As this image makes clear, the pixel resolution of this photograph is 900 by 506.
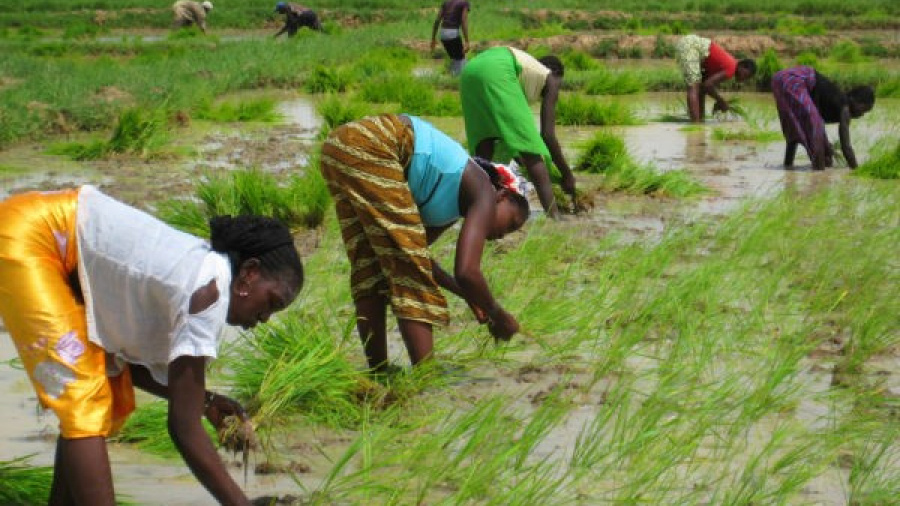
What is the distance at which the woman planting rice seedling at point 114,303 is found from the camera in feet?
7.49

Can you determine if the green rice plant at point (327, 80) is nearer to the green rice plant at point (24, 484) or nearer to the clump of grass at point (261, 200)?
the clump of grass at point (261, 200)

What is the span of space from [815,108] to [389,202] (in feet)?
18.5

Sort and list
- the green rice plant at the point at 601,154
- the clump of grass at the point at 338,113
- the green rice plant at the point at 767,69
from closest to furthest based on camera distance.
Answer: the green rice plant at the point at 601,154 → the clump of grass at the point at 338,113 → the green rice plant at the point at 767,69

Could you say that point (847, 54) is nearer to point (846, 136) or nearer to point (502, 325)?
point (846, 136)

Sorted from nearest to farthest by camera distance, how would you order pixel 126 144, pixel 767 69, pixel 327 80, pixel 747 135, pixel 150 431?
pixel 150 431 → pixel 126 144 → pixel 747 135 → pixel 327 80 → pixel 767 69

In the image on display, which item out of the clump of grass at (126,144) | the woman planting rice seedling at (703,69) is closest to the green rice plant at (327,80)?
the woman planting rice seedling at (703,69)

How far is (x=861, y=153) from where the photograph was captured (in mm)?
9336

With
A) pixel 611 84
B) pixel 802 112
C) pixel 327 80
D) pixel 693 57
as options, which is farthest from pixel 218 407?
pixel 327 80

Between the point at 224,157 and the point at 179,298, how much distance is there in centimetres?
642

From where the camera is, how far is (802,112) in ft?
27.5

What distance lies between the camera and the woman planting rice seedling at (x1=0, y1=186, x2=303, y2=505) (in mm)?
2283

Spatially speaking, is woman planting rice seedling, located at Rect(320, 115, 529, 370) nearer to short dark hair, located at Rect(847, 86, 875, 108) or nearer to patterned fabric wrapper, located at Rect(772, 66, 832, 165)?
patterned fabric wrapper, located at Rect(772, 66, 832, 165)

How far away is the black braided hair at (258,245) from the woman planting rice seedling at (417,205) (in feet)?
3.17

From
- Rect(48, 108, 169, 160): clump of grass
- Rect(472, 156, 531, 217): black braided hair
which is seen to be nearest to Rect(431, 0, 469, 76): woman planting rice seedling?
Rect(48, 108, 169, 160): clump of grass
